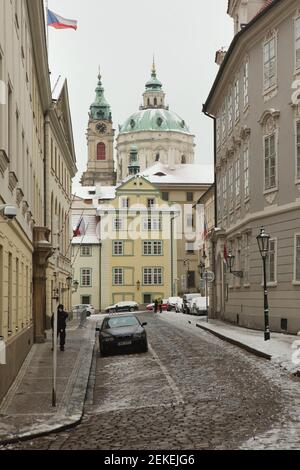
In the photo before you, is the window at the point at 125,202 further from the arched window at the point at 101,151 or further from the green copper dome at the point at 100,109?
the green copper dome at the point at 100,109

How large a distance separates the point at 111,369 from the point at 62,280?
1087 inches

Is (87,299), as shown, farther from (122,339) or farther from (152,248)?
(122,339)

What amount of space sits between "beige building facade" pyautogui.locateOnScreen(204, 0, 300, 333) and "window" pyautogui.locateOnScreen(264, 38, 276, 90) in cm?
4

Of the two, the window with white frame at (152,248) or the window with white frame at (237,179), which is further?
the window with white frame at (152,248)

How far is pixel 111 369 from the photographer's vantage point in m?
20.9

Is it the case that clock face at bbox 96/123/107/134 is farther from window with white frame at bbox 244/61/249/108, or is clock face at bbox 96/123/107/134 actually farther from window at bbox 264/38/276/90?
window at bbox 264/38/276/90

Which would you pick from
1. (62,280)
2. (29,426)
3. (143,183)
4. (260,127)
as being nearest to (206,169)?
(143,183)

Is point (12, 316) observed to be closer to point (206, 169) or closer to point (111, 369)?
point (111, 369)

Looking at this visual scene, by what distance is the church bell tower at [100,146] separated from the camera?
5974 inches

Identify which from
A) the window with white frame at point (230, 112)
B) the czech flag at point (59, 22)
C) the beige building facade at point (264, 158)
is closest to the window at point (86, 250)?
the beige building facade at point (264, 158)

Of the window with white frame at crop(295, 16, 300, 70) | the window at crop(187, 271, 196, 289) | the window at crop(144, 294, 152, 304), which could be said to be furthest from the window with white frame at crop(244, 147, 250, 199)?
the window at crop(187, 271, 196, 289)

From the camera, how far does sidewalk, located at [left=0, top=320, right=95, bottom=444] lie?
39.1 feet

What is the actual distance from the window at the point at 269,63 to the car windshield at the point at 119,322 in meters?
9.87

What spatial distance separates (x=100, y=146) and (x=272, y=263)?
130m
